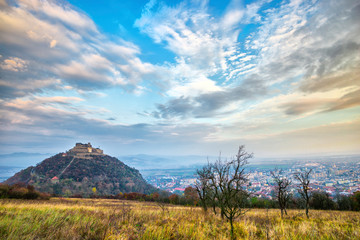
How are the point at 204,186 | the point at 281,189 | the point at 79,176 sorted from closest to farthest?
the point at 204,186 < the point at 281,189 < the point at 79,176

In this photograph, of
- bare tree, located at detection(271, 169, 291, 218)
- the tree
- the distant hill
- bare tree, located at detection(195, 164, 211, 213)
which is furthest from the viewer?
the distant hill

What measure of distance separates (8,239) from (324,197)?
2525 inches

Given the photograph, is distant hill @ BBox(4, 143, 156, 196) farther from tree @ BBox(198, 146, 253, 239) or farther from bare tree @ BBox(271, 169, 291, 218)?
tree @ BBox(198, 146, 253, 239)

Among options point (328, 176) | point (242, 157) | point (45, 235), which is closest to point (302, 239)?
point (242, 157)

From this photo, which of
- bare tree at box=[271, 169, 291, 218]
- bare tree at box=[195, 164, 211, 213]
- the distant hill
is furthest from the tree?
the distant hill

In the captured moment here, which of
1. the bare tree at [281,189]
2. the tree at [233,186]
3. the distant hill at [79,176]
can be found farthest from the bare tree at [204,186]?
the distant hill at [79,176]

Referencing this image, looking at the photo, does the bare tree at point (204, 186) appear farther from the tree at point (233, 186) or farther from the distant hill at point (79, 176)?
the distant hill at point (79, 176)

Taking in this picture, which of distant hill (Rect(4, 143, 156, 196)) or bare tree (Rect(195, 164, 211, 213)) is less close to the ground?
bare tree (Rect(195, 164, 211, 213))

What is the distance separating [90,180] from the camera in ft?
504

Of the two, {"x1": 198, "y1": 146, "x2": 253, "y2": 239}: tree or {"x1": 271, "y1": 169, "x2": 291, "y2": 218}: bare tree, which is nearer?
{"x1": 198, "y1": 146, "x2": 253, "y2": 239}: tree

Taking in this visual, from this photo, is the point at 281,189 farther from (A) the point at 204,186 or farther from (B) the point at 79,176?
(B) the point at 79,176

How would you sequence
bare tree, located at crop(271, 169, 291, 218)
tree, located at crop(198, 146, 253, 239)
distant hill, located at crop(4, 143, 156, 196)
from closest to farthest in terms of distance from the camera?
tree, located at crop(198, 146, 253, 239)
bare tree, located at crop(271, 169, 291, 218)
distant hill, located at crop(4, 143, 156, 196)

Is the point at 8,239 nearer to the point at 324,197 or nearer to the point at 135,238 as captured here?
the point at 135,238

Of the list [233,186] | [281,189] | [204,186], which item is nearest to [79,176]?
[204,186]
